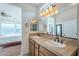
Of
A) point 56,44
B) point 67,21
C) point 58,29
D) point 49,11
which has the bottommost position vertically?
point 56,44

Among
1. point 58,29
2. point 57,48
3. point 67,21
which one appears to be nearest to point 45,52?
point 57,48

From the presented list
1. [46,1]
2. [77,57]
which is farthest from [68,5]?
[77,57]

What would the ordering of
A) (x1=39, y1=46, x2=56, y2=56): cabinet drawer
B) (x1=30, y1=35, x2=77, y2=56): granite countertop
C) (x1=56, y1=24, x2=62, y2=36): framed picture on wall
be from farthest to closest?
(x1=56, y1=24, x2=62, y2=36): framed picture on wall < (x1=39, y1=46, x2=56, y2=56): cabinet drawer < (x1=30, y1=35, x2=77, y2=56): granite countertop

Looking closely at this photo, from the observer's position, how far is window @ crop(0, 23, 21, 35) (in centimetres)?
171

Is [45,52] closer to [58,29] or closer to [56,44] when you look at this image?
[56,44]

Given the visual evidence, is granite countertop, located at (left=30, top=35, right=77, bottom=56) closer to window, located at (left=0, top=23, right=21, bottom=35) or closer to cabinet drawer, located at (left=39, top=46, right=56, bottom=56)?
cabinet drawer, located at (left=39, top=46, right=56, bottom=56)

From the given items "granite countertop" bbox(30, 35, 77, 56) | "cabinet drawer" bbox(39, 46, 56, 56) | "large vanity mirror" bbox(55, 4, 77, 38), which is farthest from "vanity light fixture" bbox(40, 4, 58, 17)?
"cabinet drawer" bbox(39, 46, 56, 56)

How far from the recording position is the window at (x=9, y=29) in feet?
5.62

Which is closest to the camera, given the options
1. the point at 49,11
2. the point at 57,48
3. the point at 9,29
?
the point at 57,48

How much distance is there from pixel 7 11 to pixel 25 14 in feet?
0.98

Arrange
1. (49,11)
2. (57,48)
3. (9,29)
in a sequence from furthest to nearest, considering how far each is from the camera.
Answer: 1. (49,11)
2. (9,29)
3. (57,48)

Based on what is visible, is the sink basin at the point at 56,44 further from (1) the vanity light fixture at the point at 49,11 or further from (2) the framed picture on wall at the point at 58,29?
(1) the vanity light fixture at the point at 49,11

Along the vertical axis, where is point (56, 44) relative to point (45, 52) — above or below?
above

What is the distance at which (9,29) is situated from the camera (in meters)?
1.73
